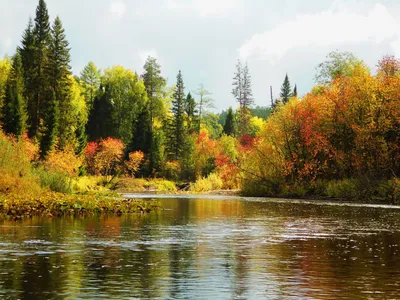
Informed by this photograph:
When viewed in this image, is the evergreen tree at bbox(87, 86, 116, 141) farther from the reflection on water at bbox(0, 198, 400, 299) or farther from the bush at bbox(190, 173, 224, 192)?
the reflection on water at bbox(0, 198, 400, 299)

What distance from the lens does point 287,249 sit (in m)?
19.3

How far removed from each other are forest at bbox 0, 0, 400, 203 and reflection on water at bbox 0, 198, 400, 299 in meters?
12.0

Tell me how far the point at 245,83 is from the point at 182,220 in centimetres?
10614

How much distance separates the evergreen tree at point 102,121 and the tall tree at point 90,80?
8.90 m

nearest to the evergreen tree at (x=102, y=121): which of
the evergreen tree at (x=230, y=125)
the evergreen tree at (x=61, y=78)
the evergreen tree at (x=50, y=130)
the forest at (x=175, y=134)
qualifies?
the forest at (x=175, y=134)

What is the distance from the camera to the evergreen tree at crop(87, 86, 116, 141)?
10619 cm

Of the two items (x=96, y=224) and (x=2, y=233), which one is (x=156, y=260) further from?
(x=96, y=224)

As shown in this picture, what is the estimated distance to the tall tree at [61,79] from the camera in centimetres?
7906

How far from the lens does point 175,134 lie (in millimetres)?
103500

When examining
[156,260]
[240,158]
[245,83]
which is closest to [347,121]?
[240,158]

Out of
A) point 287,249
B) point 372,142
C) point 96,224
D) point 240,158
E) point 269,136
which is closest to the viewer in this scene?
point 287,249

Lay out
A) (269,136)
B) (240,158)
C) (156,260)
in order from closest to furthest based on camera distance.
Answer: (156,260), (269,136), (240,158)

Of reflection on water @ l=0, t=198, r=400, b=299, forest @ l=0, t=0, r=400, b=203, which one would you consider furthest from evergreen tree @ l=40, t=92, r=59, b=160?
reflection on water @ l=0, t=198, r=400, b=299

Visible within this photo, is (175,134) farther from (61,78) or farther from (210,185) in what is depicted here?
(210,185)
